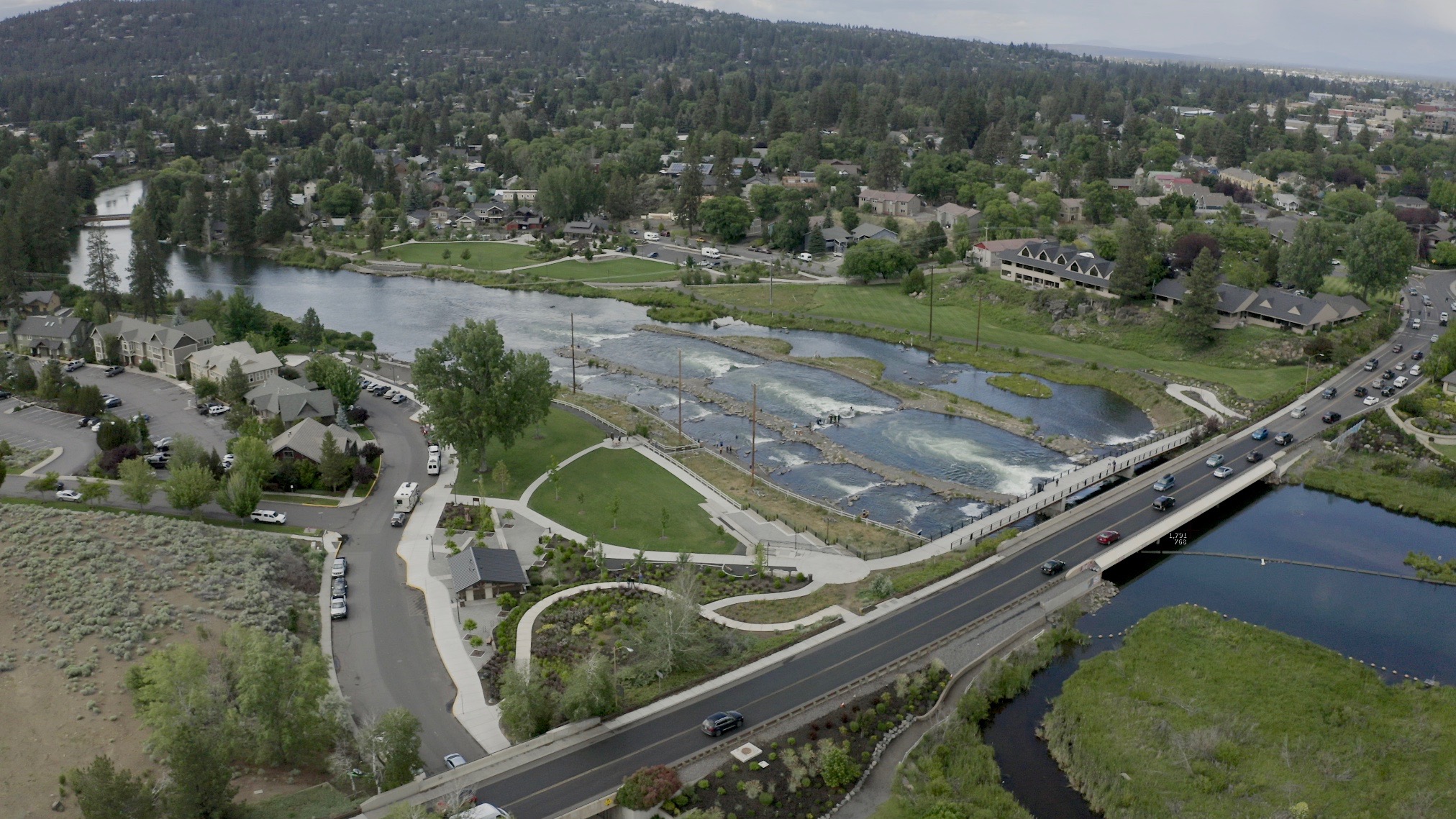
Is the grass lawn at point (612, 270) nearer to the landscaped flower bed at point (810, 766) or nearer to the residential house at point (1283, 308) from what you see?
the residential house at point (1283, 308)

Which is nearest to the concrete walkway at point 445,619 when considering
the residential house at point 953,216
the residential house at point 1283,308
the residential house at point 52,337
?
the residential house at point 52,337

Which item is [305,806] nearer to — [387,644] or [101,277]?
[387,644]

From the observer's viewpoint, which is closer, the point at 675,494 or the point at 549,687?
the point at 549,687

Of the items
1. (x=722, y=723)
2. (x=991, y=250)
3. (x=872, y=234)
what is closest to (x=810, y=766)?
(x=722, y=723)

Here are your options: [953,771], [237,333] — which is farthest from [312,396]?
[953,771]

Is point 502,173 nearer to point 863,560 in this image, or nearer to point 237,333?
point 237,333

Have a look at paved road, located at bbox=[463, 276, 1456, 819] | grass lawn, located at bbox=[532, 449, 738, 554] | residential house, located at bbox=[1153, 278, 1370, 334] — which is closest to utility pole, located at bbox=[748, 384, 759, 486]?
grass lawn, located at bbox=[532, 449, 738, 554]
